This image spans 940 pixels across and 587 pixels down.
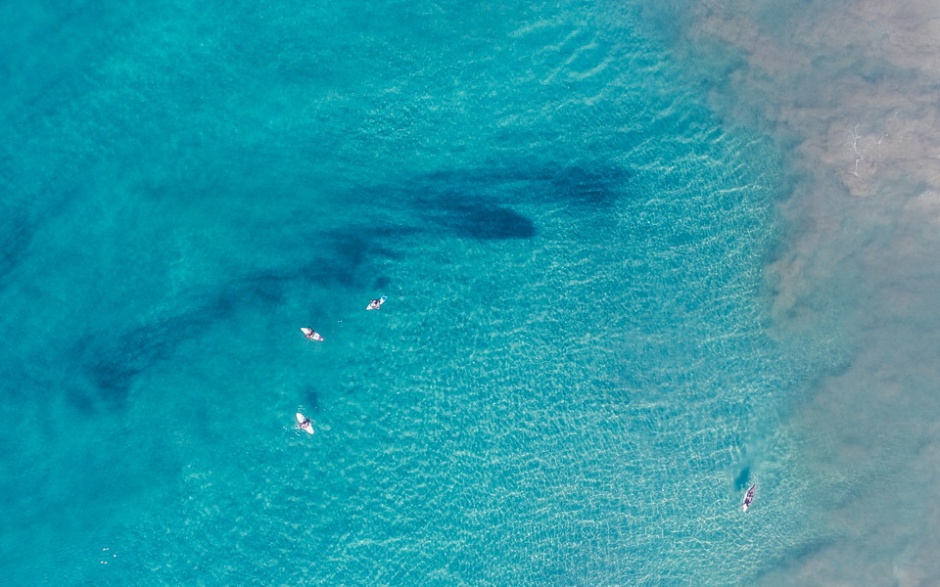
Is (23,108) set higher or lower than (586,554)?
higher

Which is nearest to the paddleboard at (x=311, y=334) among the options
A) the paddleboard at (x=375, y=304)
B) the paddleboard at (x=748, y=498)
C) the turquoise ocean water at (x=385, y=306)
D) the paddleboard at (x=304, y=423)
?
the turquoise ocean water at (x=385, y=306)

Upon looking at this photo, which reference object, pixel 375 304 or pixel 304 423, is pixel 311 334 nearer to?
pixel 375 304

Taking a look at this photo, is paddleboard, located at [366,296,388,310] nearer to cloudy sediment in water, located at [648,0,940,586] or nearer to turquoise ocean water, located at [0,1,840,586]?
turquoise ocean water, located at [0,1,840,586]

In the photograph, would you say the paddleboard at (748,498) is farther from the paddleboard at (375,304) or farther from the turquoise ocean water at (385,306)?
the paddleboard at (375,304)

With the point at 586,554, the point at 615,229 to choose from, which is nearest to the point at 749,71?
the point at 615,229

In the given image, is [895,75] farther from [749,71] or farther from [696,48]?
[696,48]
